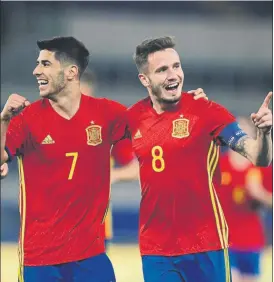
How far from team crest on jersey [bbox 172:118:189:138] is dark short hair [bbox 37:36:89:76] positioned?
64 cm

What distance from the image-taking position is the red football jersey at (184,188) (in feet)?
13.2

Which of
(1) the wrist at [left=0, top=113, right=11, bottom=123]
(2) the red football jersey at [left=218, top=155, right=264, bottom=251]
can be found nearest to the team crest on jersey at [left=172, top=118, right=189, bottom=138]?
(1) the wrist at [left=0, top=113, right=11, bottom=123]

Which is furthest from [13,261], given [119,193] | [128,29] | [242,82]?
[242,82]

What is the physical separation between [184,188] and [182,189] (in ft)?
0.04

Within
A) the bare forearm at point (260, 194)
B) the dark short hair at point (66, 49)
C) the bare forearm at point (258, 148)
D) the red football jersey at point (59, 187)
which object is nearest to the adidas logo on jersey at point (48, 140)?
the red football jersey at point (59, 187)

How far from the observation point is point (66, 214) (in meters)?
4.05

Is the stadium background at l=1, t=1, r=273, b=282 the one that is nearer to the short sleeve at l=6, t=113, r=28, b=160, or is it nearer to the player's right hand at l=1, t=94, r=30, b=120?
the short sleeve at l=6, t=113, r=28, b=160

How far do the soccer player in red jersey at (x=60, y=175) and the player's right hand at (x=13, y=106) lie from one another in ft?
0.55

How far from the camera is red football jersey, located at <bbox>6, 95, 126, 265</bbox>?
4043mm

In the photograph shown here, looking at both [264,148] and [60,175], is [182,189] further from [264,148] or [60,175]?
[60,175]

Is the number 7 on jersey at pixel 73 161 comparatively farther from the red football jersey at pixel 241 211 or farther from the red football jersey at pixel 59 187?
the red football jersey at pixel 241 211

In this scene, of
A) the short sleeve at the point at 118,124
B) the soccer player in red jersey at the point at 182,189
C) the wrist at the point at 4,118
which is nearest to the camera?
the wrist at the point at 4,118

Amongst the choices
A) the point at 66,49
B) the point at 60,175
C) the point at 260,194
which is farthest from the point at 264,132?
the point at 260,194

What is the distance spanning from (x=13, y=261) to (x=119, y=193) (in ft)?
8.24
